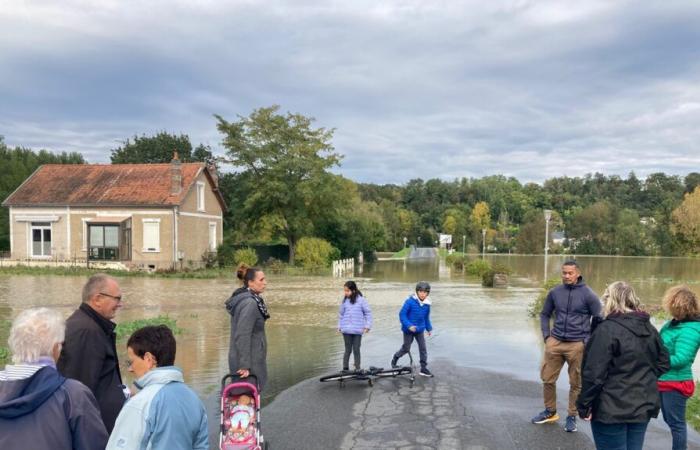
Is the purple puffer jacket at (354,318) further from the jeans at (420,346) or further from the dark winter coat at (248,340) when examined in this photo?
the dark winter coat at (248,340)

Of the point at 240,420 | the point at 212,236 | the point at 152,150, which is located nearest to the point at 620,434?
the point at 240,420

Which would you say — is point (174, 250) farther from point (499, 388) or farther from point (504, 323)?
point (499, 388)

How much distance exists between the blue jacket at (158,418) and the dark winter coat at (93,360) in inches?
39.3

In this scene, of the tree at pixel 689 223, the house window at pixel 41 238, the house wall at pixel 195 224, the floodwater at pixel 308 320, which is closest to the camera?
the floodwater at pixel 308 320

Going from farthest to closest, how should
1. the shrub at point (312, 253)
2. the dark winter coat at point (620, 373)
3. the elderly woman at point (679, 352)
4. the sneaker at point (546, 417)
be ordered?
the shrub at point (312, 253), the sneaker at point (546, 417), the elderly woman at point (679, 352), the dark winter coat at point (620, 373)

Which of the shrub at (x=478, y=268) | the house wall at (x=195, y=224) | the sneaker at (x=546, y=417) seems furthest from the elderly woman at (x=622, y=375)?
the house wall at (x=195, y=224)

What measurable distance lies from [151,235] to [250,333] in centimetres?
3072

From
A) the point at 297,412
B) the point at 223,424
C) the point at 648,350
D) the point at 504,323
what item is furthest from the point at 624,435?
the point at 504,323

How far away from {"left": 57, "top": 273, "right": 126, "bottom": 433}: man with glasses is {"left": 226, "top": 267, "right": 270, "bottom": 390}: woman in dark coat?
2003mm

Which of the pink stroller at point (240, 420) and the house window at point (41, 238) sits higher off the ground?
the house window at point (41, 238)

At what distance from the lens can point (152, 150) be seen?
5447cm

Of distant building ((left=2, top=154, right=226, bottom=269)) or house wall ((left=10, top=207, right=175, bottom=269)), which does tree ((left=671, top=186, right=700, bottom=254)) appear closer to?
distant building ((left=2, top=154, right=226, bottom=269))

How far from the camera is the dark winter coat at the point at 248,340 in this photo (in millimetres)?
6004

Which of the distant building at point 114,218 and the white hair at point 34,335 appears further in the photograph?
the distant building at point 114,218
